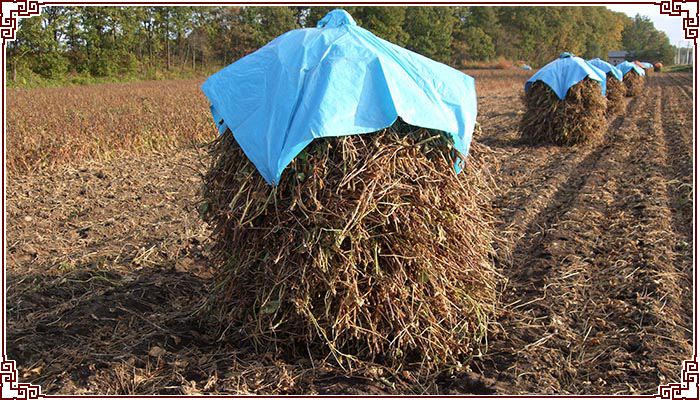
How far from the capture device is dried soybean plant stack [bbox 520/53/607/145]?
34.3 ft

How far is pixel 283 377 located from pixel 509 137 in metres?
10.2

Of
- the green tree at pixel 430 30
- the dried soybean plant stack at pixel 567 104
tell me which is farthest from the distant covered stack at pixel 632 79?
the green tree at pixel 430 30

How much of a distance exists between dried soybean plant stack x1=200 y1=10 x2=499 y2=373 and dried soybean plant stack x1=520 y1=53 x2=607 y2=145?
800 centimetres

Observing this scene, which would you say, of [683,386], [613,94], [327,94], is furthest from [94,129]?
[613,94]

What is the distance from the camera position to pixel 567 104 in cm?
1056

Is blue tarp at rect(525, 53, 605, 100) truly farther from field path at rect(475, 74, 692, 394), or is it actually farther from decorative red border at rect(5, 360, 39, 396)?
decorative red border at rect(5, 360, 39, 396)

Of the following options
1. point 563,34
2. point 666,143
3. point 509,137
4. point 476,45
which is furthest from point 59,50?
point 563,34

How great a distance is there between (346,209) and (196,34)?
1565 inches

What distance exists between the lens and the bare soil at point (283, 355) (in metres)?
3.07

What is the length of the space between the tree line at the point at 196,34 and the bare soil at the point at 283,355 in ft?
63.2

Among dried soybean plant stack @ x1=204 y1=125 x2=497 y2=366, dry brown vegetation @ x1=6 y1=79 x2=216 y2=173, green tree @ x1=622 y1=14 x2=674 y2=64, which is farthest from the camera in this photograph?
green tree @ x1=622 y1=14 x2=674 y2=64

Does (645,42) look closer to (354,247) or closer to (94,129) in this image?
(94,129)

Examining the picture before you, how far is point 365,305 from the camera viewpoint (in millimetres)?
3102

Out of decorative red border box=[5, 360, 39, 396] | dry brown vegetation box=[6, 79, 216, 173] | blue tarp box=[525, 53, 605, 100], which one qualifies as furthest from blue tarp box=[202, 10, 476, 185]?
blue tarp box=[525, 53, 605, 100]
